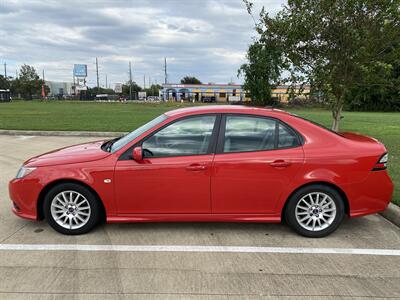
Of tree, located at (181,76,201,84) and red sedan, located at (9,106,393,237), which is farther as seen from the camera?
tree, located at (181,76,201,84)

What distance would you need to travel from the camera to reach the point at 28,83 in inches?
3201

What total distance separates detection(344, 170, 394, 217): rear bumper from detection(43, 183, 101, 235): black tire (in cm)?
296

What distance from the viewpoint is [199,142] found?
411 cm

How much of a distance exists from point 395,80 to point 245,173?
506 centimetres

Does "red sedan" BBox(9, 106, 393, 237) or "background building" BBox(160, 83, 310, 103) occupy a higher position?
"background building" BBox(160, 83, 310, 103)

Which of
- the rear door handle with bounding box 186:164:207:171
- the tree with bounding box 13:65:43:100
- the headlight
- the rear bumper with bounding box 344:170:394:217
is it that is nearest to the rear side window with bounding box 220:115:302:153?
the rear door handle with bounding box 186:164:207:171

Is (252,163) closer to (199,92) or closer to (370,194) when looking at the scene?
(370,194)

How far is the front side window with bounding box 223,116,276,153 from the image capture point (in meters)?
4.09

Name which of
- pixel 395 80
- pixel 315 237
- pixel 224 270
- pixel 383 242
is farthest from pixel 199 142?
pixel 395 80

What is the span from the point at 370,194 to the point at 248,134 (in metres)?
1.61

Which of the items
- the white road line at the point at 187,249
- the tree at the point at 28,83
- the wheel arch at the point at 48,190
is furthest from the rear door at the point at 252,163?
the tree at the point at 28,83

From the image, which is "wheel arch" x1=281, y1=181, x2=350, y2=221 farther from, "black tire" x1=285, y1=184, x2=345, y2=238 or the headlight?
the headlight

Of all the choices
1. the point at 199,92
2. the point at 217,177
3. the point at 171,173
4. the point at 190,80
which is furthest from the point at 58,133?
the point at 190,80

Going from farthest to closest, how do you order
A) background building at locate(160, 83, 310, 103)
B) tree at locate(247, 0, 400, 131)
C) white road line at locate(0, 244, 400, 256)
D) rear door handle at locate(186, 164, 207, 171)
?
background building at locate(160, 83, 310, 103)
tree at locate(247, 0, 400, 131)
rear door handle at locate(186, 164, 207, 171)
white road line at locate(0, 244, 400, 256)
